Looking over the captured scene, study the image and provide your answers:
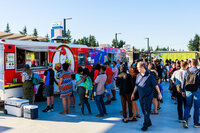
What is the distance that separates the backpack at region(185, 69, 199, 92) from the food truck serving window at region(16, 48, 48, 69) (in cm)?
603

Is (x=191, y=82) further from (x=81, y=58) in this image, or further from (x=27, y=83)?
(x=81, y=58)

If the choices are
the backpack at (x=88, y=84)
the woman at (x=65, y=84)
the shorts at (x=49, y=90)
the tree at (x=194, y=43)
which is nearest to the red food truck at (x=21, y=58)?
the shorts at (x=49, y=90)

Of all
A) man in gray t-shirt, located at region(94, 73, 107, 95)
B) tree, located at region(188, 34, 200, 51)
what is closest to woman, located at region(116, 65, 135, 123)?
man in gray t-shirt, located at region(94, 73, 107, 95)

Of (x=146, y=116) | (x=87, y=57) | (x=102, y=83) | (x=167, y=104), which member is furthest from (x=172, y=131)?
(x=87, y=57)

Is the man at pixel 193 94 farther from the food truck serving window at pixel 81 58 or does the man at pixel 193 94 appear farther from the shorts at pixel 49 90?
the food truck serving window at pixel 81 58

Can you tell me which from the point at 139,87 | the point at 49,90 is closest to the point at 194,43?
Result: the point at 49,90

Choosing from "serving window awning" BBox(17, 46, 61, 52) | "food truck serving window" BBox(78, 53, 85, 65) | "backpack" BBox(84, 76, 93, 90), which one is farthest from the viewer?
"food truck serving window" BBox(78, 53, 85, 65)

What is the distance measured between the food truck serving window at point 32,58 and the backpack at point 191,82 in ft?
19.8

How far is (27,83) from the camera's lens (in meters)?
7.03

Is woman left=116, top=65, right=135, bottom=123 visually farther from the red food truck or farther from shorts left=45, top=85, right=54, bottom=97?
the red food truck

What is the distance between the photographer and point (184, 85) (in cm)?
531

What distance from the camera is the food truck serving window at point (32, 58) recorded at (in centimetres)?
783

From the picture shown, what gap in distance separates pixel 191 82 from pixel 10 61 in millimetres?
6140

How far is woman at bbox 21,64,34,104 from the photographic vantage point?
6.95 m
